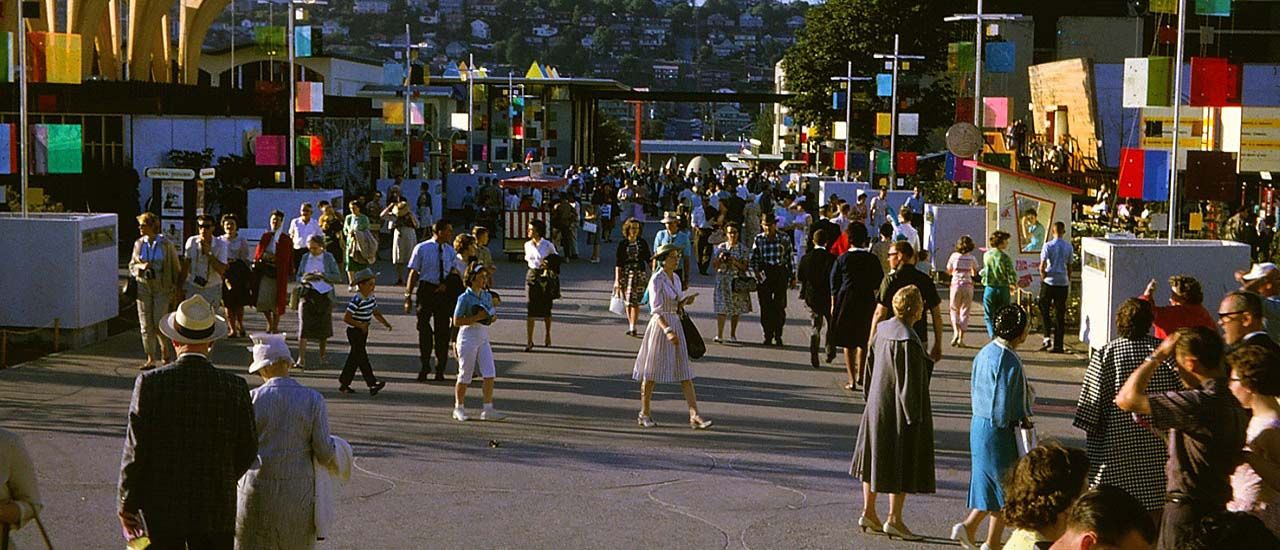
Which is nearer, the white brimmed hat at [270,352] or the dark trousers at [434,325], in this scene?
the white brimmed hat at [270,352]

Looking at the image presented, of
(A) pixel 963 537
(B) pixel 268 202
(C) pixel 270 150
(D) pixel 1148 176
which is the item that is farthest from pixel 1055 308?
(C) pixel 270 150

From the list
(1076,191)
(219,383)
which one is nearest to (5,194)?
(1076,191)

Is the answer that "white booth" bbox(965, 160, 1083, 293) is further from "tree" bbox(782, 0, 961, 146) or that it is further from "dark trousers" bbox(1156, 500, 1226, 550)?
"tree" bbox(782, 0, 961, 146)

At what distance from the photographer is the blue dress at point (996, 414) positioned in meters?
9.20

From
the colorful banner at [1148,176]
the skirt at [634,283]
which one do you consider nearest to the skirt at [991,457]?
the skirt at [634,283]

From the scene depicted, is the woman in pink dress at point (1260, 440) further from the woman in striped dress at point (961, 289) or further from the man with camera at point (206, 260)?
the man with camera at point (206, 260)

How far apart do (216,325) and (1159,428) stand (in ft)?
13.2

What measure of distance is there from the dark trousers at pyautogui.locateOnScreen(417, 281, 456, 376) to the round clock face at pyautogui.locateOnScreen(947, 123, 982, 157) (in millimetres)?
16053

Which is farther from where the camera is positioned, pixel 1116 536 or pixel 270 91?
pixel 270 91

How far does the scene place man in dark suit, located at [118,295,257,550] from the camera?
22.9 ft

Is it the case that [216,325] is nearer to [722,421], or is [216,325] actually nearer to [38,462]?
[38,462]

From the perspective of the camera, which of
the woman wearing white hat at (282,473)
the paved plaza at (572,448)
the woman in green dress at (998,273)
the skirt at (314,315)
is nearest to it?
the woman wearing white hat at (282,473)

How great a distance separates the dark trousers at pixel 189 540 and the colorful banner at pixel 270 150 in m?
27.3

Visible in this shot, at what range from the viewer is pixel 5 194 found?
1148 inches
